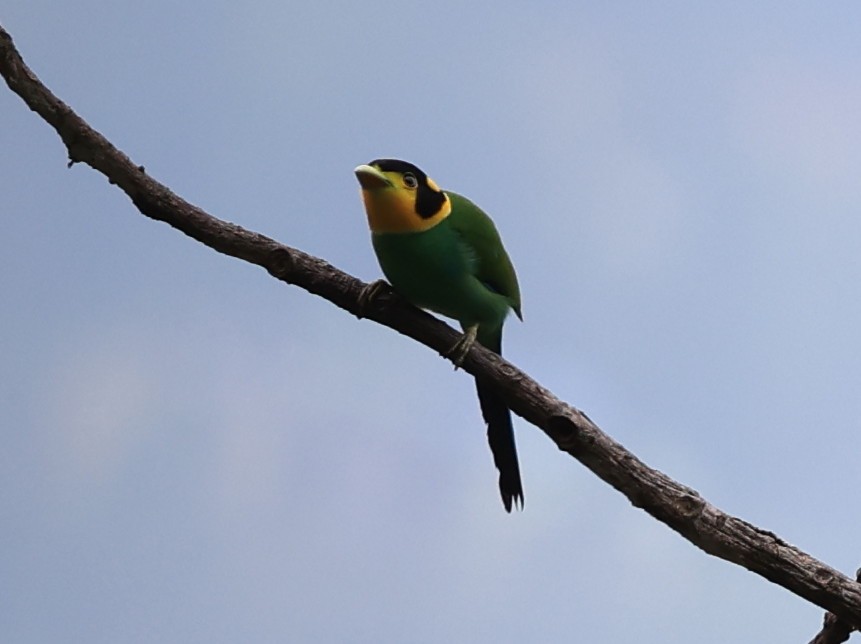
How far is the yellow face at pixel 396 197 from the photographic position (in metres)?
3.46

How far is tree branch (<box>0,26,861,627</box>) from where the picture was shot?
313 cm

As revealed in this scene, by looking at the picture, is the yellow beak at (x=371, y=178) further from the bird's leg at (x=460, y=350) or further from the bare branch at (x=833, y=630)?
the bare branch at (x=833, y=630)

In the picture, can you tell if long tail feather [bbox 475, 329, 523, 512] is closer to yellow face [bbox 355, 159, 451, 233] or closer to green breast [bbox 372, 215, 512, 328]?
green breast [bbox 372, 215, 512, 328]

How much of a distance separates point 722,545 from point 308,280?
4.87ft

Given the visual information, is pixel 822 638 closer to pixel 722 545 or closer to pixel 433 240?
pixel 722 545

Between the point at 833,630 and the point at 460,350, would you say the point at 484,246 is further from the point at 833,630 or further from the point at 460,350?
the point at 833,630

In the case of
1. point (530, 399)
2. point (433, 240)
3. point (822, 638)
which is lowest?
point (822, 638)

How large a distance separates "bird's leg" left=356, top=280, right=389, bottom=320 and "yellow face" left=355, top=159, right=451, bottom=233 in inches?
7.1

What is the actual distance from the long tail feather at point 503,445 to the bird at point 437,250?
87mm

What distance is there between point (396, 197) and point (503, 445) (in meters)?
0.98

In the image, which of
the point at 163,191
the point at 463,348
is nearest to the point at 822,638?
the point at 463,348

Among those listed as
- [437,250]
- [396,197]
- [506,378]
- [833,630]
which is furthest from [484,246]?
[833,630]

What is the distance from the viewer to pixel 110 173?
339cm

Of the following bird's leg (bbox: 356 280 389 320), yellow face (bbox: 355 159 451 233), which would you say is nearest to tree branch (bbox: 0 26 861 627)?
bird's leg (bbox: 356 280 389 320)
